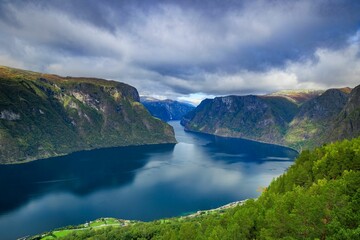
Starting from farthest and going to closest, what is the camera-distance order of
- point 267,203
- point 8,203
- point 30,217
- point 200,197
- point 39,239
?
point 200,197
point 8,203
point 30,217
point 39,239
point 267,203

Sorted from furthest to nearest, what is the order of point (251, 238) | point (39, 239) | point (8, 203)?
point (8, 203) < point (39, 239) < point (251, 238)

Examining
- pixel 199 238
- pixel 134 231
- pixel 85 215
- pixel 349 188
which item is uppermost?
pixel 349 188

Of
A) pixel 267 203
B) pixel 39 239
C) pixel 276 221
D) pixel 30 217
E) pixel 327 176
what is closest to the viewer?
pixel 276 221

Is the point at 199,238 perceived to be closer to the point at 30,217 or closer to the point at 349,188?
the point at 349,188

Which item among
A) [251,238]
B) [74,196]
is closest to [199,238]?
[251,238]

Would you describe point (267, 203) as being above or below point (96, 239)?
above

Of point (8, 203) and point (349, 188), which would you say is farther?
point (8, 203)

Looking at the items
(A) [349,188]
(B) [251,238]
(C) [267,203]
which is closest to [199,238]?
(B) [251,238]

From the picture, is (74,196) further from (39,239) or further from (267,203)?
(267,203)

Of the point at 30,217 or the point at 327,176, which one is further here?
the point at 30,217
